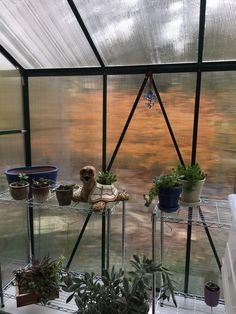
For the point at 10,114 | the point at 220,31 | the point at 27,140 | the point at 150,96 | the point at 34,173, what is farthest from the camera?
the point at 27,140

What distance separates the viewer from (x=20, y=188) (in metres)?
2.08

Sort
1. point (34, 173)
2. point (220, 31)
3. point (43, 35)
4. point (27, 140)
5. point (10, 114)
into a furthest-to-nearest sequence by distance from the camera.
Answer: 1. point (27, 140)
2. point (10, 114)
3. point (34, 173)
4. point (43, 35)
5. point (220, 31)

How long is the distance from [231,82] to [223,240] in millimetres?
1257

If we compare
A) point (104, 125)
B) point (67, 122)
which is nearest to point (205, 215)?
point (104, 125)

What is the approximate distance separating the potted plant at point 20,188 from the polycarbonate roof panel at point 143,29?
1172mm

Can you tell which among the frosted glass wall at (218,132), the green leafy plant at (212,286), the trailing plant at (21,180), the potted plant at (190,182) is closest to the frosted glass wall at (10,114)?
the trailing plant at (21,180)

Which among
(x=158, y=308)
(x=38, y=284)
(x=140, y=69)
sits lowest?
(x=158, y=308)

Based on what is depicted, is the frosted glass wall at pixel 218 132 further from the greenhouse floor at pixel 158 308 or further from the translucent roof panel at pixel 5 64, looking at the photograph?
the translucent roof panel at pixel 5 64

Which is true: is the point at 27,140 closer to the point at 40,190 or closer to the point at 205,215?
the point at 40,190

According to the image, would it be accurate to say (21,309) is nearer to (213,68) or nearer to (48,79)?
(48,79)

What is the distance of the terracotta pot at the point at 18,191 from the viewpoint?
2078 mm

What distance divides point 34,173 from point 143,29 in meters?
1.41

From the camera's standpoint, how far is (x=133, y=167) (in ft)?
7.63

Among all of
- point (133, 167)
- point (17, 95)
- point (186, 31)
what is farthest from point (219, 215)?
point (17, 95)
